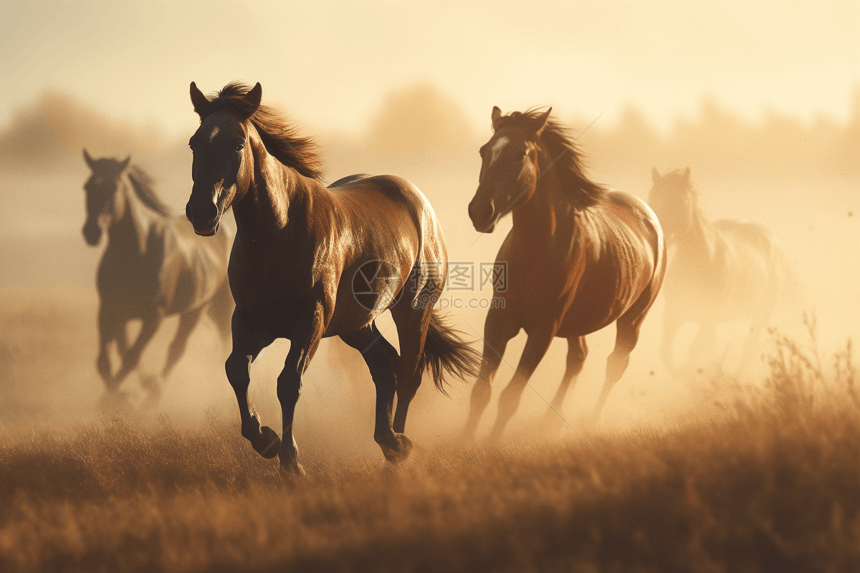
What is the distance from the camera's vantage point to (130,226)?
326 inches

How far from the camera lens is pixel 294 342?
4.13 meters

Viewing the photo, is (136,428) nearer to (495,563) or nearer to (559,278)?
(559,278)

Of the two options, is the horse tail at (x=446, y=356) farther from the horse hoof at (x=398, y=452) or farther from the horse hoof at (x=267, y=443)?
the horse hoof at (x=267, y=443)

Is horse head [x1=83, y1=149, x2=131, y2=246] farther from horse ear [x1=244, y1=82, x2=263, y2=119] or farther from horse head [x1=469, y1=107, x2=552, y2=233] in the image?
horse head [x1=469, y1=107, x2=552, y2=233]

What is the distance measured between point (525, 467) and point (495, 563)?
1.22 m

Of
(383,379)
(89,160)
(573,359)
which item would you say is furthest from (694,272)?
(89,160)

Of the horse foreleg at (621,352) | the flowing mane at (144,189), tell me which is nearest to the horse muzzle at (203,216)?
the horse foreleg at (621,352)

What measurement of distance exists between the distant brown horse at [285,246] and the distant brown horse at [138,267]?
4.35m

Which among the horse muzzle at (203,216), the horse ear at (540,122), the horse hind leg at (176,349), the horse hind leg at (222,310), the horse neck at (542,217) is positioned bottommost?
the horse hind leg at (176,349)

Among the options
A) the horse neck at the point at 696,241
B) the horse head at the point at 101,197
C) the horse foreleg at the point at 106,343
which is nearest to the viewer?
the horse foreleg at the point at 106,343

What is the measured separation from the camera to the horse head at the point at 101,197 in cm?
809

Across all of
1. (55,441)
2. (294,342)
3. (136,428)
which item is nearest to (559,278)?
(294,342)

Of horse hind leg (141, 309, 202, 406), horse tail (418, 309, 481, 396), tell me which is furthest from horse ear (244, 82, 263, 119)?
horse hind leg (141, 309, 202, 406)

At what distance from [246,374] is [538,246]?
102 inches
